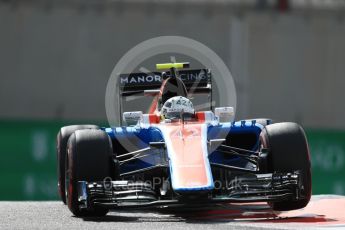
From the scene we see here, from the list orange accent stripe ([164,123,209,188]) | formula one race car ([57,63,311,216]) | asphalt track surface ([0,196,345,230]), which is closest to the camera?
asphalt track surface ([0,196,345,230])

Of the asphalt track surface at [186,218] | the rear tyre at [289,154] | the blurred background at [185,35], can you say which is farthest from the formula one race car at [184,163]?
the blurred background at [185,35]

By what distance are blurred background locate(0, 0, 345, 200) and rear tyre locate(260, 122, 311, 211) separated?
1875cm

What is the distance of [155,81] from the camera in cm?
Result: 1438

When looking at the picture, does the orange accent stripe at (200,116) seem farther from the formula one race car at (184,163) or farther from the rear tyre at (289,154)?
the rear tyre at (289,154)

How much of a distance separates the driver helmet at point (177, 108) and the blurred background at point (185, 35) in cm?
1766

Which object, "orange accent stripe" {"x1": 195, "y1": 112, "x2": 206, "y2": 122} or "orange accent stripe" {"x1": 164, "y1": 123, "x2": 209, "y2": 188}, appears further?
"orange accent stripe" {"x1": 195, "y1": 112, "x2": 206, "y2": 122}

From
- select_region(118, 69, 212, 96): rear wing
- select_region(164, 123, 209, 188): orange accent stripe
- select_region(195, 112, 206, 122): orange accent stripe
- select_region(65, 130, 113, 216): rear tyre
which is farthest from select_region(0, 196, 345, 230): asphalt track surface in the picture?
select_region(118, 69, 212, 96): rear wing

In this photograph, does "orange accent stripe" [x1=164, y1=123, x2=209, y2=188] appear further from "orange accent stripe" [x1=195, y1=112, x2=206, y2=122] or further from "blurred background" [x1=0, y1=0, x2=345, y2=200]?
"blurred background" [x1=0, y1=0, x2=345, y2=200]

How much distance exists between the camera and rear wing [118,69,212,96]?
14164mm

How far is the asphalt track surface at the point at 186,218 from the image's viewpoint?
34.3ft

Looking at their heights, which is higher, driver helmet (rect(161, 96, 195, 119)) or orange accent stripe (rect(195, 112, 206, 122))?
driver helmet (rect(161, 96, 195, 119))

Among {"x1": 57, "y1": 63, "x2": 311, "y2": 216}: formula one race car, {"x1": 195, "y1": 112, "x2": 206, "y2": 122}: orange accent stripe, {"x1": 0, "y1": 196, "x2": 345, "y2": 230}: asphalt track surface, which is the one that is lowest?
{"x1": 0, "y1": 196, "x2": 345, "y2": 230}: asphalt track surface

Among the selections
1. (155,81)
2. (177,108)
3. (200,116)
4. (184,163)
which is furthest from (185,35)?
(184,163)

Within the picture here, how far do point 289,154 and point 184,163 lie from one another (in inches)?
48.2
